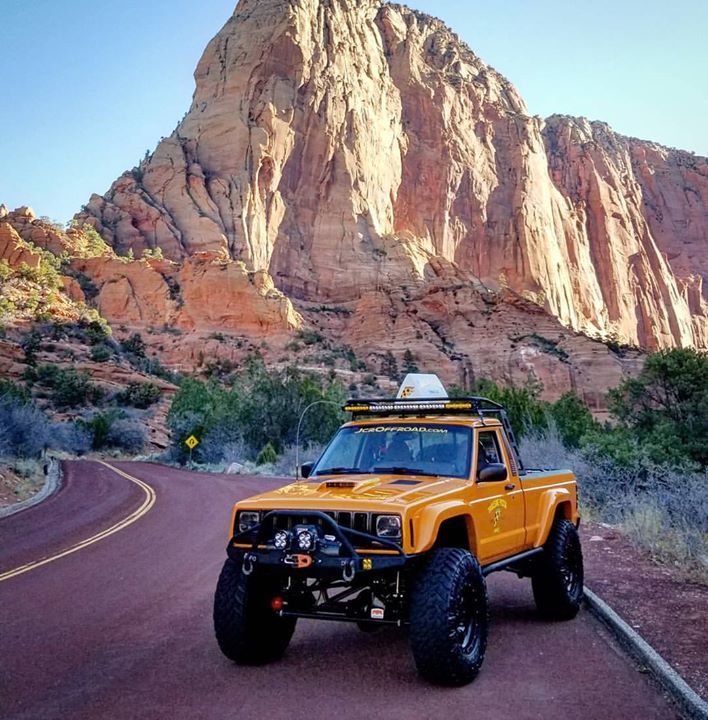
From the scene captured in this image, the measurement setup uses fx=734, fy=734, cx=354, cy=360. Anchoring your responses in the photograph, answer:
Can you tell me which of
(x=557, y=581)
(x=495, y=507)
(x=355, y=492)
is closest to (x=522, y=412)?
(x=557, y=581)

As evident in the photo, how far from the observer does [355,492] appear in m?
5.52

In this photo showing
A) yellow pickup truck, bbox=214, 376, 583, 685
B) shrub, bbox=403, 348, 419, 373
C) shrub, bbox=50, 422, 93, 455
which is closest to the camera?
yellow pickup truck, bbox=214, 376, 583, 685

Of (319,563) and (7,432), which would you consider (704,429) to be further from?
(7,432)

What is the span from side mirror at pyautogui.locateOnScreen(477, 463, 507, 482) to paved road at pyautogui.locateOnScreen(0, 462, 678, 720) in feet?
4.62

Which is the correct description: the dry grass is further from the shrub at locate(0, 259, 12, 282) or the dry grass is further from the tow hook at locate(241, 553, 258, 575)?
the shrub at locate(0, 259, 12, 282)

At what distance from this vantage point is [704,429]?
18266mm

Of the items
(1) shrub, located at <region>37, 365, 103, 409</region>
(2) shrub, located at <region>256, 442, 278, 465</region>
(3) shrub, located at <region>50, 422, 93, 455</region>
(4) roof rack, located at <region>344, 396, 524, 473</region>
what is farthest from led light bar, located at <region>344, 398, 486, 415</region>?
(1) shrub, located at <region>37, 365, 103, 409</region>

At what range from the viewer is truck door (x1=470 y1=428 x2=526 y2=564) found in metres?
5.98

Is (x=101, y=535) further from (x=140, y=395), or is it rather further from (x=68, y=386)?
(x=140, y=395)

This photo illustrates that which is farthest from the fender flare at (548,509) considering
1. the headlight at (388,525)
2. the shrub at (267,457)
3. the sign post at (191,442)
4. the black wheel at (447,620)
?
the sign post at (191,442)

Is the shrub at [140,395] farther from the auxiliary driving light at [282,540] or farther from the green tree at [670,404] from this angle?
the auxiliary driving light at [282,540]

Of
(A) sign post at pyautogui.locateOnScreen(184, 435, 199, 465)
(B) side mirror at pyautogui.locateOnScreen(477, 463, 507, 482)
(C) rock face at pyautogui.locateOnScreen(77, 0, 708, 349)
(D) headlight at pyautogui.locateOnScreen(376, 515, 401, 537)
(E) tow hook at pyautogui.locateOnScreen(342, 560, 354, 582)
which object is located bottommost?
(A) sign post at pyautogui.locateOnScreen(184, 435, 199, 465)

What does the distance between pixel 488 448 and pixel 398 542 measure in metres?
2.14

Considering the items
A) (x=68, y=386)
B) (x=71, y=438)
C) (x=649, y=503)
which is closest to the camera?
(x=649, y=503)
